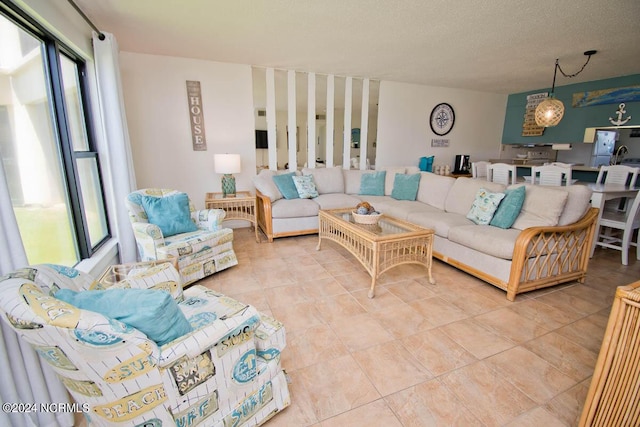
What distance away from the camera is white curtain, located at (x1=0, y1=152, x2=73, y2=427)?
1.09 metres

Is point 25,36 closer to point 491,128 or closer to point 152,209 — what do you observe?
point 152,209

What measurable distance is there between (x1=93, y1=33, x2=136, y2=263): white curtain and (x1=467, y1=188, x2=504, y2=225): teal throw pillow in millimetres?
3603

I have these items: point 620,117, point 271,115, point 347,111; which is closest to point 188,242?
point 271,115

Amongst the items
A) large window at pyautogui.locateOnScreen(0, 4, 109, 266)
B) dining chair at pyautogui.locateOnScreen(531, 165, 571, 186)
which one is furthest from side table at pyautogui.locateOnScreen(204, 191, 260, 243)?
dining chair at pyautogui.locateOnScreen(531, 165, 571, 186)

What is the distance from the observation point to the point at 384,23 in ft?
8.86

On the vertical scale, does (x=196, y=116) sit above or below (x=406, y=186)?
above

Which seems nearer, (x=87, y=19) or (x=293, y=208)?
(x=87, y=19)

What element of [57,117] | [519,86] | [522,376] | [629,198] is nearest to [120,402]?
[522,376]

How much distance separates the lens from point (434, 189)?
384cm

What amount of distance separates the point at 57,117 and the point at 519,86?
22.4 ft

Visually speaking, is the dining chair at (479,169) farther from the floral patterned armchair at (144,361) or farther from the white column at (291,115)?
the floral patterned armchair at (144,361)

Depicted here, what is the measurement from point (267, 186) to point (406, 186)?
1.99 metres

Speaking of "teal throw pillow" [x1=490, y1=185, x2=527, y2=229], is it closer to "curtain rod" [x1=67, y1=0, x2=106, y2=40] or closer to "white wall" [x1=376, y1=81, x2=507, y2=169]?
"white wall" [x1=376, y1=81, x2=507, y2=169]

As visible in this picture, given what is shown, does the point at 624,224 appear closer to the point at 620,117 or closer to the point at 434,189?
the point at 434,189
